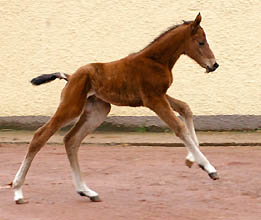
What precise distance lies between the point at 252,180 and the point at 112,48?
4879 mm

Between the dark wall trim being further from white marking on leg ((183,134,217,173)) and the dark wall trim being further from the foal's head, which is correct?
white marking on leg ((183,134,217,173))

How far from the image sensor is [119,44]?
42.8 ft

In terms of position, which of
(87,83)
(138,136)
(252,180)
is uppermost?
(87,83)

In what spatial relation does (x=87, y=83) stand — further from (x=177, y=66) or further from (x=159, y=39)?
(x=177, y=66)

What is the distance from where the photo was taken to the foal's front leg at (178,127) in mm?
7090

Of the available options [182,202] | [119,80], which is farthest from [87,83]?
[182,202]

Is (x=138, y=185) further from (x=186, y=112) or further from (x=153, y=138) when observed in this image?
(x=153, y=138)

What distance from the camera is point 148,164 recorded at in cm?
1014

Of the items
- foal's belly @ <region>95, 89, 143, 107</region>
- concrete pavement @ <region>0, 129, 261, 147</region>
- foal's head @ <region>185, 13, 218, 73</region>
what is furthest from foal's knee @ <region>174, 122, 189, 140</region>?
concrete pavement @ <region>0, 129, 261, 147</region>

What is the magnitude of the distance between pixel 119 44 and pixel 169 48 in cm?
539

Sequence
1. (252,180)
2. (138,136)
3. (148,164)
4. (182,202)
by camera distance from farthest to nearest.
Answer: (138,136), (148,164), (252,180), (182,202)

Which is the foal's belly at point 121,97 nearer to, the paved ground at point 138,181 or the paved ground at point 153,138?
the paved ground at point 138,181

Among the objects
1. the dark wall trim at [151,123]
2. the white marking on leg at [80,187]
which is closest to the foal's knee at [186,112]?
the white marking on leg at [80,187]

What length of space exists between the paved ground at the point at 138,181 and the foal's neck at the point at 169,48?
135 cm
